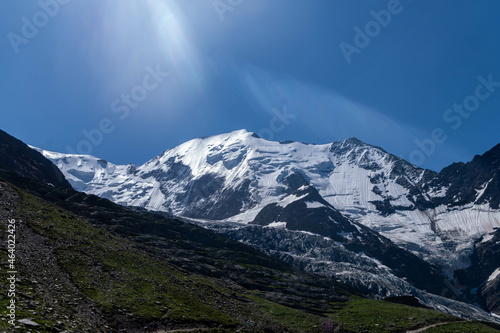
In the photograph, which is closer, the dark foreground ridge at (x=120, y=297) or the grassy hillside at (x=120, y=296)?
the dark foreground ridge at (x=120, y=297)

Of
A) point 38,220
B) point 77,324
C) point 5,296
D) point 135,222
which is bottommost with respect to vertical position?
point 77,324

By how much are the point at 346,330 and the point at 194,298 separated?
102ft

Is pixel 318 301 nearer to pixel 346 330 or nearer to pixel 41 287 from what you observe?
pixel 346 330

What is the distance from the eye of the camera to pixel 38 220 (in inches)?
2886

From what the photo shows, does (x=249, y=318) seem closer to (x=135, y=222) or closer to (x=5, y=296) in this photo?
(x=5, y=296)

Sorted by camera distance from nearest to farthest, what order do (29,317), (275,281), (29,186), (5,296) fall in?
(29,317) < (5,296) < (275,281) < (29,186)

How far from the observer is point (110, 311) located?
4175cm

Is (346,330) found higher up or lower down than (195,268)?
lower down

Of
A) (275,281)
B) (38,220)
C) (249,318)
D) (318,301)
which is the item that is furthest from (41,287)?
(275,281)

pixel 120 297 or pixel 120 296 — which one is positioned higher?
pixel 120 296

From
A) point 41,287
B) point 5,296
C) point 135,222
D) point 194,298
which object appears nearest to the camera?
point 5,296

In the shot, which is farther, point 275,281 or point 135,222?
point 135,222

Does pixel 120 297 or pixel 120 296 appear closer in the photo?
pixel 120 297

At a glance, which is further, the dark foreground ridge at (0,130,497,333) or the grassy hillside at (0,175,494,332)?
the grassy hillside at (0,175,494,332)
